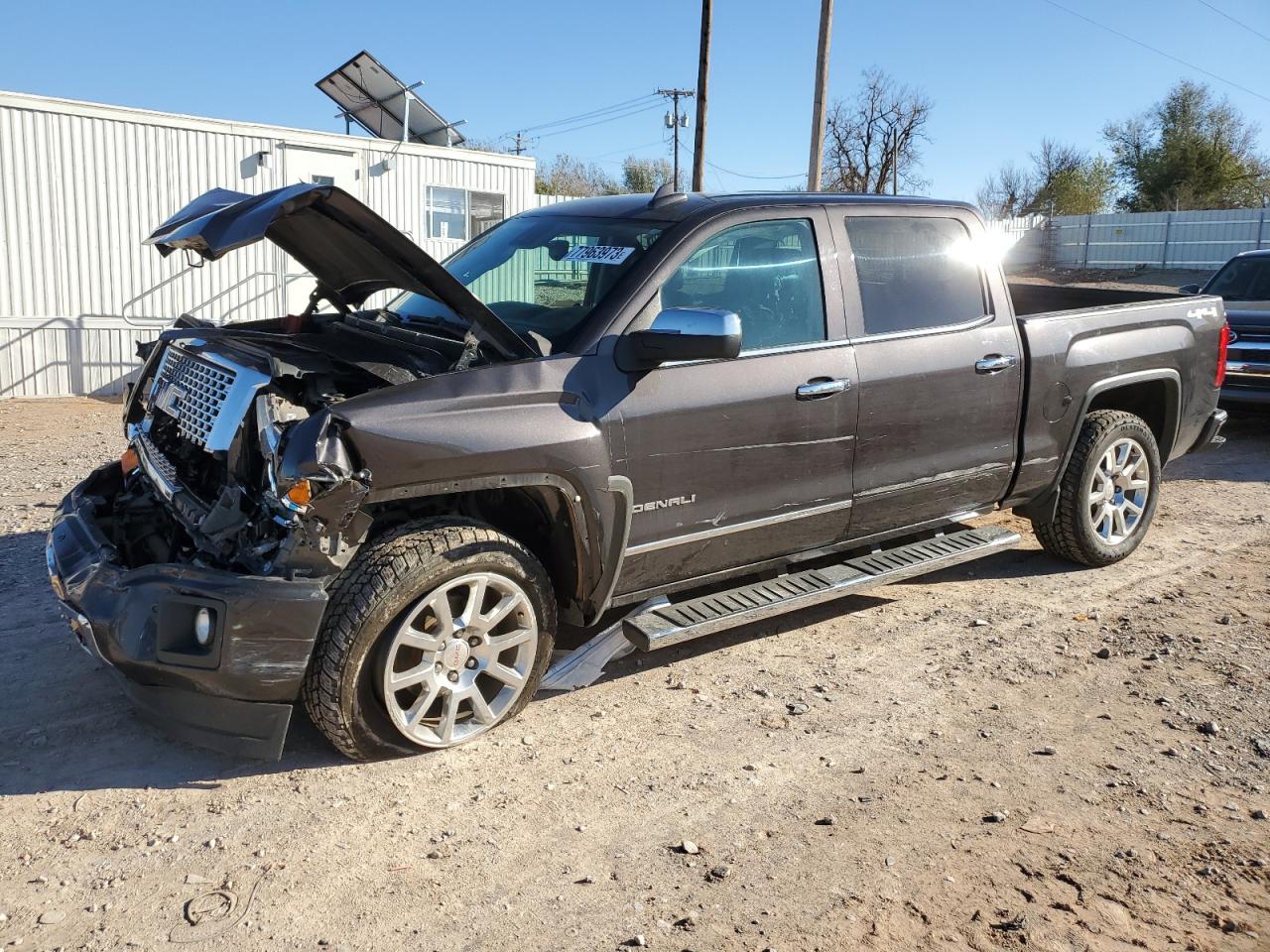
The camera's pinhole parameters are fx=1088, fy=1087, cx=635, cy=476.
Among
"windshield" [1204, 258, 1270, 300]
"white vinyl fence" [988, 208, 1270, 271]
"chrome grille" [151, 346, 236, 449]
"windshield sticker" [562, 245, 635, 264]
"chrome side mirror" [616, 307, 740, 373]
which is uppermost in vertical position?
"white vinyl fence" [988, 208, 1270, 271]

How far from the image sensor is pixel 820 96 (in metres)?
19.1

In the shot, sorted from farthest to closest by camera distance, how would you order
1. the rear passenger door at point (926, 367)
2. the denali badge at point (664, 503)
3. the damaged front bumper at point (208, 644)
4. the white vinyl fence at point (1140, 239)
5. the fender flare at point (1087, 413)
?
1. the white vinyl fence at point (1140, 239)
2. the fender flare at point (1087, 413)
3. the rear passenger door at point (926, 367)
4. the denali badge at point (664, 503)
5. the damaged front bumper at point (208, 644)

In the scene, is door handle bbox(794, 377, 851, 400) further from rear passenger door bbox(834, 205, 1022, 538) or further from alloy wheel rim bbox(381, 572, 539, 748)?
alloy wheel rim bbox(381, 572, 539, 748)

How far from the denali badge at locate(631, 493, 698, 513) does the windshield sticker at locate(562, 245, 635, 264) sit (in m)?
0.98

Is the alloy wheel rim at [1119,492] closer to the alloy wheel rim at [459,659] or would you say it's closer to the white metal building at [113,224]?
the alloy wheel rim at [459,659]

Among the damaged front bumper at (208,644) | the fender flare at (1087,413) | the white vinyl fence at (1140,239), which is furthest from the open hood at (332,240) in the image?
the white vinyl fence at (1140,239)

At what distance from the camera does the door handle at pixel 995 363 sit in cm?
512

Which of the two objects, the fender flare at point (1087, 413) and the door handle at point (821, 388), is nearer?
the door handle at point (821, 388)

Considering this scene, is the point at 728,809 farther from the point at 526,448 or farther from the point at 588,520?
the point at 526,448

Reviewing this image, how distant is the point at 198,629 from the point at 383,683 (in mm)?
613

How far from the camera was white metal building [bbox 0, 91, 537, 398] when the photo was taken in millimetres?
12711

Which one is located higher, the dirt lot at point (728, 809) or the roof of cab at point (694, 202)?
the roof of cab at point (694, 202)

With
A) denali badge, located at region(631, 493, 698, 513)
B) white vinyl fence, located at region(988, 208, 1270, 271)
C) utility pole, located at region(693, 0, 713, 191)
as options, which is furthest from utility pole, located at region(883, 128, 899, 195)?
denali badge, located at region(631, 493, 698, 513)

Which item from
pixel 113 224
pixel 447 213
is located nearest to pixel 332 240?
pixel 113 224
